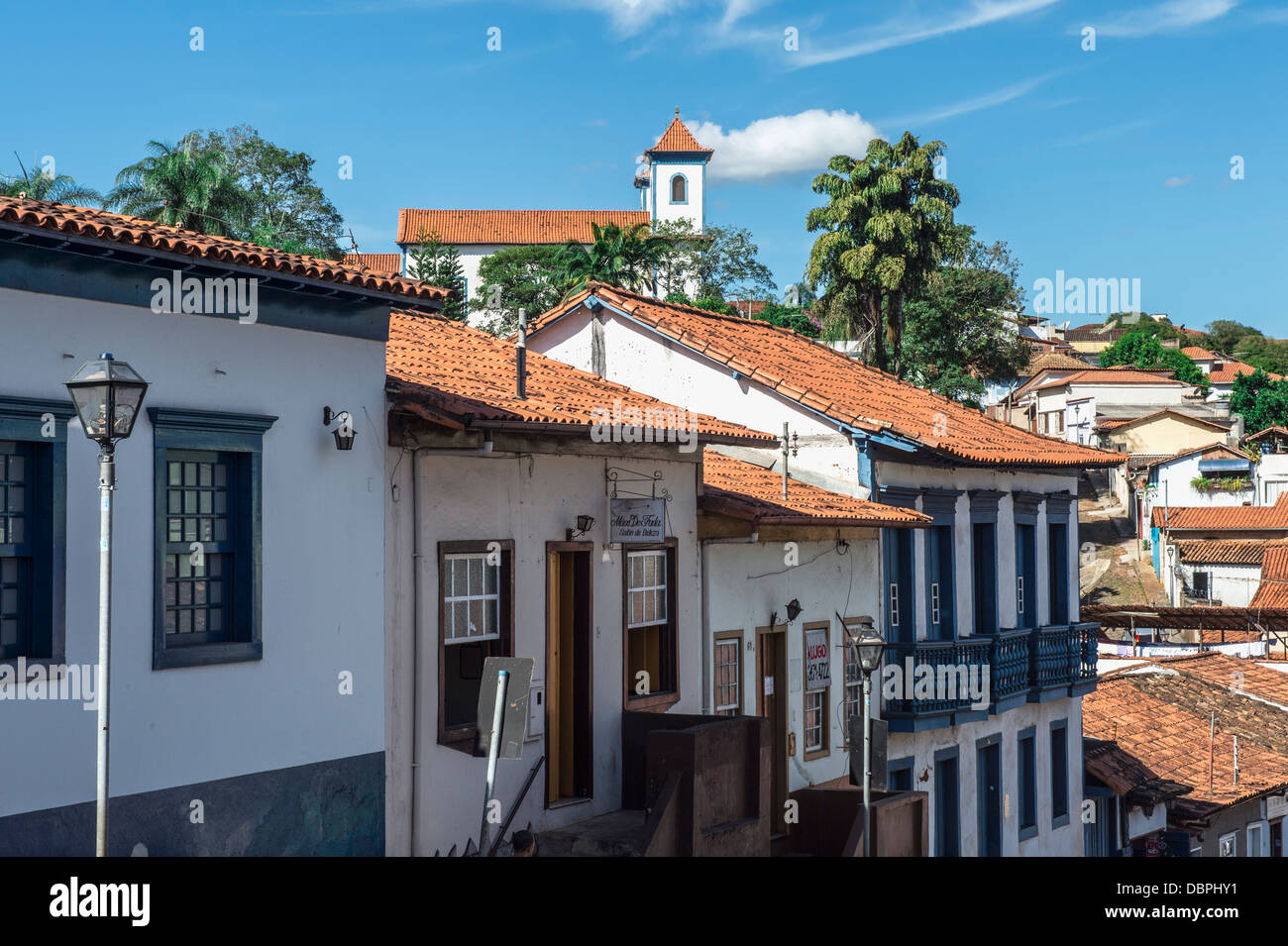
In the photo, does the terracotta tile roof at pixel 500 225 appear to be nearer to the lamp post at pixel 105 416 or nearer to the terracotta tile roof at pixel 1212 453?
the terracotta tile roof at pixel 1212 453

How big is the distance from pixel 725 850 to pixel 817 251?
37.1 meters

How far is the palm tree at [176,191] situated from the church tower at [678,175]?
71387mm

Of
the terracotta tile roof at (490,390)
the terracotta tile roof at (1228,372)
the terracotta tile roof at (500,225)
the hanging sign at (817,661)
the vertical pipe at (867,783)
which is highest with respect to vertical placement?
the terracotta tile roof at (500,225)

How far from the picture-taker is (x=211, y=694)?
9523mm

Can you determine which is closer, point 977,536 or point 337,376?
point 337,376

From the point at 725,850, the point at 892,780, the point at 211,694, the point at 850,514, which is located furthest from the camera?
the point at 892,780

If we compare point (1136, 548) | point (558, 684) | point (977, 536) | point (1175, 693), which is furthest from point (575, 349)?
point (1136, 548)

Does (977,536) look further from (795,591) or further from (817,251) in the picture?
(817,251)

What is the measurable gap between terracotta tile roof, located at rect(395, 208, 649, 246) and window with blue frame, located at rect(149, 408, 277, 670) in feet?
290

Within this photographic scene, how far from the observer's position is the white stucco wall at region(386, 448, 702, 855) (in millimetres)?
11109

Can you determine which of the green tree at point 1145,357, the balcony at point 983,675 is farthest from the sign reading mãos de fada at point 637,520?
the green tree at point 1145,357

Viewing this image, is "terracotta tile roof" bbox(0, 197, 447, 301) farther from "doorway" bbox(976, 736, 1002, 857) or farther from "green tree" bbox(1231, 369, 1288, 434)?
"green tree" bbox(1231, 369, 1288, 434)

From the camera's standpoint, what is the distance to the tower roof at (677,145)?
10825cm

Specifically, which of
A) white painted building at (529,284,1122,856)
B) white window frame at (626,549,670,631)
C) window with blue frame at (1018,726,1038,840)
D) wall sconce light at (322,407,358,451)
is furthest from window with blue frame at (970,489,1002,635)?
wall sconce light at (322,407,358,451)
